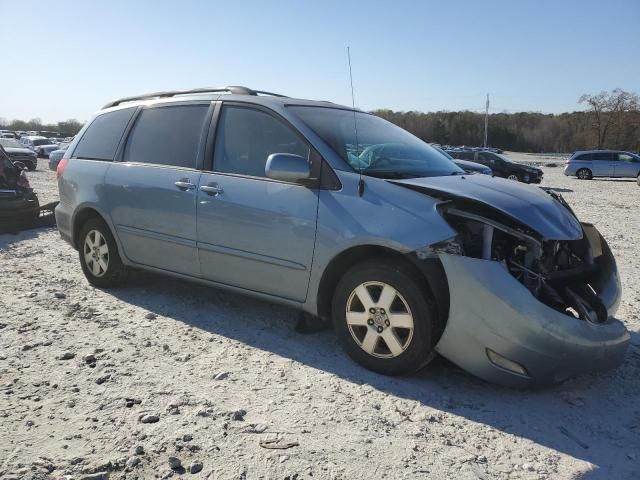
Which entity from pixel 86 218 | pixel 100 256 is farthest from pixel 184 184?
pixel 86 218

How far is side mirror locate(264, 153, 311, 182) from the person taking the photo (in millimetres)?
3574

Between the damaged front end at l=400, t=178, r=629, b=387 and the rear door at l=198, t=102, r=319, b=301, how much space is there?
3.01 ft

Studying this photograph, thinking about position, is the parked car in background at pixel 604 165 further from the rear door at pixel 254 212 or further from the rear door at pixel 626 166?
the rear door at pixel 254 212

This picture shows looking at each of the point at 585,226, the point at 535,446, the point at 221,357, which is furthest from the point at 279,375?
the point at 585,226

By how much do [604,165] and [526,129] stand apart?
7240 cm

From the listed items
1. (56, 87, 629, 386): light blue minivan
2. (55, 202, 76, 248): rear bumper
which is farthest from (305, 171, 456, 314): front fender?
(55, 202, 76, 248): rear bumper

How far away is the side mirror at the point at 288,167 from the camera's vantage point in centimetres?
357

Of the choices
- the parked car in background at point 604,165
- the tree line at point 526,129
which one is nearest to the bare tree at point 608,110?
the tree line at point 526,129

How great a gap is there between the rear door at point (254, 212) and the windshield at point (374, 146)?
0.75 feet

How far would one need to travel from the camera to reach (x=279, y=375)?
11.4 ft

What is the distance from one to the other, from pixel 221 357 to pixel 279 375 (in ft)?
1.63

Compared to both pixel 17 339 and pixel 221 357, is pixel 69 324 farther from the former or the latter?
pixel 221 357

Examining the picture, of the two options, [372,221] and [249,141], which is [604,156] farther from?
[372,221]

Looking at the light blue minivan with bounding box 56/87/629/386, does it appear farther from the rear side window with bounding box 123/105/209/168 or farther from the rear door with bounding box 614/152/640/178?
the rear door with bounding box 614/152/640/178
